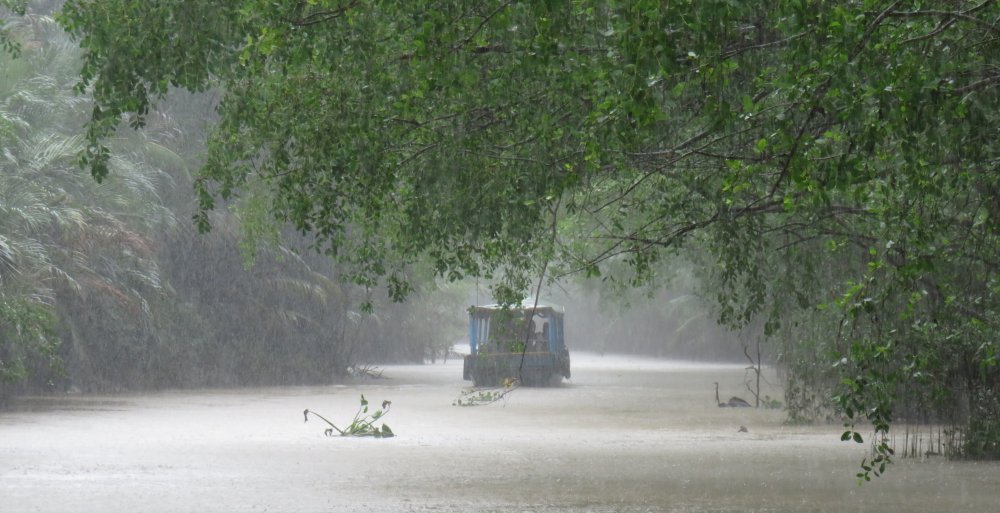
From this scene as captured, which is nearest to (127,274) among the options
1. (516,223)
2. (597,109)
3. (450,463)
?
(450,463)

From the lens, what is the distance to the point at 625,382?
37125mm

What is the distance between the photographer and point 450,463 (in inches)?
597

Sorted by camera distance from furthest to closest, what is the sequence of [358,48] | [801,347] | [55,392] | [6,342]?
[55,392], [6,342], [801,347], [358,48]

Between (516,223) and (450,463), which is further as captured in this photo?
(450,463)

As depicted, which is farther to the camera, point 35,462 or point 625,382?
point 625,382

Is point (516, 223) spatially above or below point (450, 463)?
above

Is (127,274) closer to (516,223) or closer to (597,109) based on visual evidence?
(516,223)

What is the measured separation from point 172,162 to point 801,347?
1685 centimetres

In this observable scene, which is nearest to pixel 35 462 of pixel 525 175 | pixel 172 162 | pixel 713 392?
pixel 525 175

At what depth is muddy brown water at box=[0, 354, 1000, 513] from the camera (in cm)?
1182

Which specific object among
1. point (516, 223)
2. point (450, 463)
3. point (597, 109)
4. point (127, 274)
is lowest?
point (450, 463)

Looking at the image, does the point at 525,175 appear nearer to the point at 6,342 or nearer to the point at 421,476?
the point at 421,476

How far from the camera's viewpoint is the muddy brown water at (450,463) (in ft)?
38.8

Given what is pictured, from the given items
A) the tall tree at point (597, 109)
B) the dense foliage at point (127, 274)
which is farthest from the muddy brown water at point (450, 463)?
the tall tree at point (597, 109)
